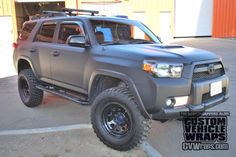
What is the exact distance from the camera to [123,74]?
4.06 meters

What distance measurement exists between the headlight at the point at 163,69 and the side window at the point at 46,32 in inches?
104

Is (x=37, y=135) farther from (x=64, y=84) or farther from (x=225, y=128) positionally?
(x=225, y=128)

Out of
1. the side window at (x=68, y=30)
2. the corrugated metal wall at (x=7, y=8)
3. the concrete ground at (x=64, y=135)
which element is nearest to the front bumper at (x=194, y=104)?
the concrete ground at (x=64, y=135)

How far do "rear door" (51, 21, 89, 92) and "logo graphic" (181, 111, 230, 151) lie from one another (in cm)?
182

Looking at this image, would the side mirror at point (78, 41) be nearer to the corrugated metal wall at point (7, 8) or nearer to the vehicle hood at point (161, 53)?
the vehicle hood at point (161, 53)

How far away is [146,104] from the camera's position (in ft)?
12.6

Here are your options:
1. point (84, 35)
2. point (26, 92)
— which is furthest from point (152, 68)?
point (26, 92)

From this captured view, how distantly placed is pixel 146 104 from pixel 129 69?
1.68 ft

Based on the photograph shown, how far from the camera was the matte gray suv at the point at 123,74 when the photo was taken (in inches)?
150

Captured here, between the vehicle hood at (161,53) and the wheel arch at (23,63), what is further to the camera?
the wheel arch at (23,63)

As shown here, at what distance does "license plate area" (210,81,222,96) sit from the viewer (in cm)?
417

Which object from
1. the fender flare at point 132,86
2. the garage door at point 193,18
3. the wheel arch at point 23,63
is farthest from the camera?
the garage door at point 193,18

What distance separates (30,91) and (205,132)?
3.58 meters

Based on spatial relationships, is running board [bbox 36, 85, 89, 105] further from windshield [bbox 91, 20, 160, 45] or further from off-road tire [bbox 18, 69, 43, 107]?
windshield [bbox 91, 20, 160, 45]
